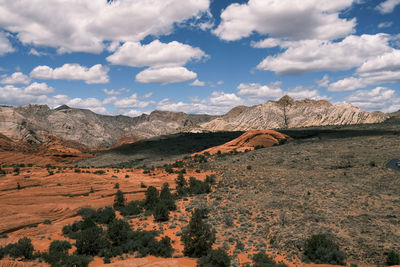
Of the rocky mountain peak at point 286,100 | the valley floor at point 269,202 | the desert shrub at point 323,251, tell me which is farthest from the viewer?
the rocky mountain peak at point 286,100

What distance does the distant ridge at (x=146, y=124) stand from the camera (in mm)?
96356

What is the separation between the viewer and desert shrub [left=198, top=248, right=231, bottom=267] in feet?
41.0

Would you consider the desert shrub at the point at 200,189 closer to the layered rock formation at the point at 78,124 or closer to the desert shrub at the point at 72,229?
the desert shrub at the point at 72,229

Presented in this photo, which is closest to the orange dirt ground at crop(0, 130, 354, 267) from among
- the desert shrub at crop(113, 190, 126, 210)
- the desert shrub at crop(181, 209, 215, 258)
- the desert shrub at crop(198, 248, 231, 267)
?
the desert shrub at crop(181, 209, 215, 258)

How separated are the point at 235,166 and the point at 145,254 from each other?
22816 mm

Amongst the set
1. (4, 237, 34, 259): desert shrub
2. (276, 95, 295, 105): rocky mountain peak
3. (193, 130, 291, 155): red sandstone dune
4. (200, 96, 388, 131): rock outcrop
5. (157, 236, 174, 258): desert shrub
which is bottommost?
(157, 236, 174, 258): desert shrub

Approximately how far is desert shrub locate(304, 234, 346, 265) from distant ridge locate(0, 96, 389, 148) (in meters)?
93.0

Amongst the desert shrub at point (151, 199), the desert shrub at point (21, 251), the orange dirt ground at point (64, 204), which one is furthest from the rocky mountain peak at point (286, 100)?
the desert shrub at point (21, 251)

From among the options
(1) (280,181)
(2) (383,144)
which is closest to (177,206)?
(1) (280,181)

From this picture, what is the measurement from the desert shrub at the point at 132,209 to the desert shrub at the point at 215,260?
9950mm

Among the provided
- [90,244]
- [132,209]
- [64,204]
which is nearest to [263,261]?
[90,244]

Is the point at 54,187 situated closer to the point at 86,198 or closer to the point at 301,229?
the point at 86,198

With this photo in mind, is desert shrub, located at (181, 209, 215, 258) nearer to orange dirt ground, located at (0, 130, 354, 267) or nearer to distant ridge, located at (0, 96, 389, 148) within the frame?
orange dirt ground, located at (0, 130, 354, 267)

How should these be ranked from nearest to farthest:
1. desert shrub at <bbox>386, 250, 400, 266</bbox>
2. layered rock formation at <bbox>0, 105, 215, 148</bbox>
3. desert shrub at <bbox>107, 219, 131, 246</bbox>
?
desert shrub at <bbox>386, 250, 400, 266</bbox> < desert shrub at <bbox>107, 219, 131, 246</bbox> < layered rock formation at <bbox>0, 105, 215, 148</bbox>
